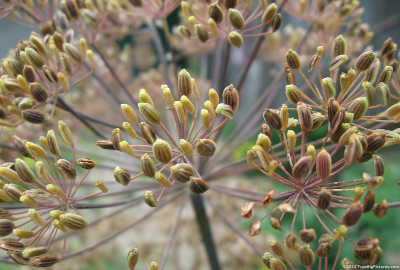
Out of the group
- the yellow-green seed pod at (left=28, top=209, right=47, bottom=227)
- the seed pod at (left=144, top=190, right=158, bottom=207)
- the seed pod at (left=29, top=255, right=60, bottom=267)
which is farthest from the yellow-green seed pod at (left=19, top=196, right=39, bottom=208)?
the seed pod at (left=144, top=190, right=158, bottom=207)

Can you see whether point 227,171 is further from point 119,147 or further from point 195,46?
point 195,46

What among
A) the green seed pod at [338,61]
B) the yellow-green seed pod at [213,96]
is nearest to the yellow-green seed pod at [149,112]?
the yellow-green seed pod at [213,96]

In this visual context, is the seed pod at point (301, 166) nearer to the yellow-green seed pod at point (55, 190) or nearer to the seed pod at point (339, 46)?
the seed pod at point (339, 46)

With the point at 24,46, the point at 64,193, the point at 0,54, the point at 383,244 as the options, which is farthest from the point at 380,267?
the point at 0,54

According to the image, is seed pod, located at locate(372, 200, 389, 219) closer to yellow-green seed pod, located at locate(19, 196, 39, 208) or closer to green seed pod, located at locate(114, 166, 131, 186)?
green seed pod, located at locate(114, 166, 131, 186)

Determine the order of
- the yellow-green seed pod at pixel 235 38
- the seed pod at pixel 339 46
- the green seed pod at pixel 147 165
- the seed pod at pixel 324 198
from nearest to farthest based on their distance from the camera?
the seed pod at pixel 324 198, the green seed pod at pixel 147 165, the seed pod at pixel 339 46, the yellow-green seed pod at pixel 235 38

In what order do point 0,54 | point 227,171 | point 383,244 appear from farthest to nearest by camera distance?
point 0,54 → point 383,244 → point 227,171

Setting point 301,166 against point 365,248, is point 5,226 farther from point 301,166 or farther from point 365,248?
point 365,248
